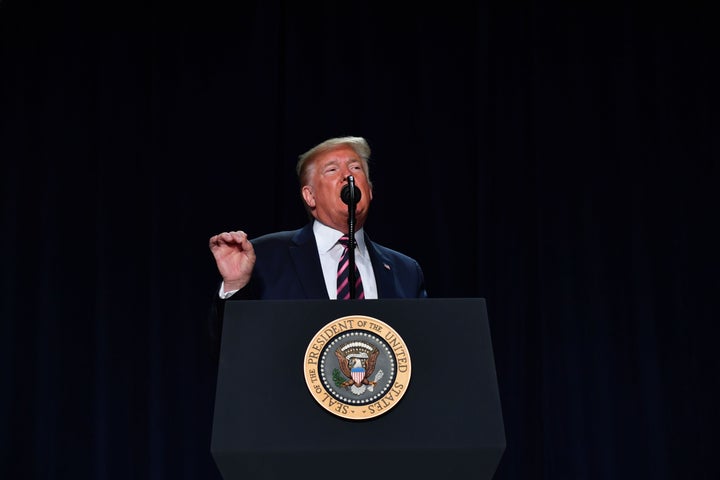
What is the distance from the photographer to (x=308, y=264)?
201cm

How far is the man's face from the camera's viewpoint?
209 cm

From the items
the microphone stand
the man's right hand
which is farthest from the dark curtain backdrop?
the microphone stand

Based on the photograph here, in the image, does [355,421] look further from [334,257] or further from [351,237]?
[334,257]

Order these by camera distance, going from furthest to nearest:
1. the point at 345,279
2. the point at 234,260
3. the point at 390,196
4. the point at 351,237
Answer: the point at 390,196
the point at 345,279
the point at 234,260
the point at 351,237

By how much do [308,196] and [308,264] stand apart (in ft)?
0.91

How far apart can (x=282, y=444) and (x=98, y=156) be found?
2.38 meters

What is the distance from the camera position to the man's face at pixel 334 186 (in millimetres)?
2092

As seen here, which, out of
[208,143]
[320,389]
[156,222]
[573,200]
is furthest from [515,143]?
[320,389]

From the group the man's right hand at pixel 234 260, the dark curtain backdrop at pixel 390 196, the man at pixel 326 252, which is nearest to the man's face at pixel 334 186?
the man at pixel 326 252

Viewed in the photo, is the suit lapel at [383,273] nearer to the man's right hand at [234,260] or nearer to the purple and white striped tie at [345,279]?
the purple and white striped tie at [345,279]

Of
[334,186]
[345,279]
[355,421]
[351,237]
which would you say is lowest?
[355,421]

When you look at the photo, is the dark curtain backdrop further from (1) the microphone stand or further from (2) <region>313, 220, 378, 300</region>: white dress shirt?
(1) the microphone stand

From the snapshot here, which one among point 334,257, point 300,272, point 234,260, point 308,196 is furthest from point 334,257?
point 234,260

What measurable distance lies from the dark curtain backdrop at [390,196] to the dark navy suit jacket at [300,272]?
1.19 metres
